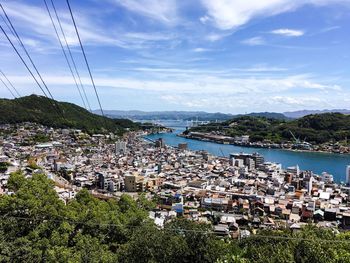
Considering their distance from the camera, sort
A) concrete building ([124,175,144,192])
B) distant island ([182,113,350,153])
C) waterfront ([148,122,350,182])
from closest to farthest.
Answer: concrete building ([124,175,144,192]) → waterfront ([148,122,350,182]) → distant island ([182,113,350,153])

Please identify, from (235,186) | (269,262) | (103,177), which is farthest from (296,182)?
(269,262)

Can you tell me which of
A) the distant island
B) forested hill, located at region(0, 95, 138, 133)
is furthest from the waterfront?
forested hill, located at region(0, 95, 138, 133)

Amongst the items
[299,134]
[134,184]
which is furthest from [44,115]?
[299,134]

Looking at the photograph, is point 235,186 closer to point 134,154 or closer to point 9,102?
point 134,154

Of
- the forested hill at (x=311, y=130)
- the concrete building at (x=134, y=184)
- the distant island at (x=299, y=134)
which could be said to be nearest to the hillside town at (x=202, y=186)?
the concrete building at (x=134, y=184)

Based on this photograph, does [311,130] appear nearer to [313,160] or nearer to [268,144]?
[268,144]

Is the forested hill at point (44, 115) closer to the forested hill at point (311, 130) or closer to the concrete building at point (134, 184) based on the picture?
the forested hill at point (311, 130)

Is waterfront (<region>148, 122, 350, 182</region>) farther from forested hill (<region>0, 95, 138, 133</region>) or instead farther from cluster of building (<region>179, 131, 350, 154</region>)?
forested hill (<region>0, 95, 138, 133</region>)
